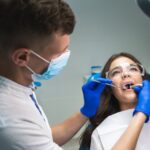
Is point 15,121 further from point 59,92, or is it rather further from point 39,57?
point 59,92

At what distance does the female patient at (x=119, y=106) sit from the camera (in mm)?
1495

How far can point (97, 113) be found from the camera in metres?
1.78

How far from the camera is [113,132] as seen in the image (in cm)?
159

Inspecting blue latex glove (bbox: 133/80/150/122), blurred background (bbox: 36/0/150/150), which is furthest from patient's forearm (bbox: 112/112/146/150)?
blurred background (bbox: 36/0/150/150)

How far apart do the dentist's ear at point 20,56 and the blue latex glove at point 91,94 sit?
72 centimetres

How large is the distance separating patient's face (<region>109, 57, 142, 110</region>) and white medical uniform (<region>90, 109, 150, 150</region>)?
0.27 feet

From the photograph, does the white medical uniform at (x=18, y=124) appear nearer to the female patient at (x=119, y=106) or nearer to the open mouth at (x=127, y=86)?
the female patient at (x=119, y=106)

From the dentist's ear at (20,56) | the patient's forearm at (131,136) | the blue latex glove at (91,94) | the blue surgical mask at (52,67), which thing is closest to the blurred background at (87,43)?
the blue latex glove at (91,94)

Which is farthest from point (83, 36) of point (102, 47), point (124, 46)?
point (124, 46)

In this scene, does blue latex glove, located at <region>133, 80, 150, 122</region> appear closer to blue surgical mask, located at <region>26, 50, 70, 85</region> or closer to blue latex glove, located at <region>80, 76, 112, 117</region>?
blue latex glove, located at <region>80, 76, 112, 117</region>

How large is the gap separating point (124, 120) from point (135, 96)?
6.7 inches

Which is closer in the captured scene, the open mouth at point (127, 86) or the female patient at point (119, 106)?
the female patient at point (119, 106)

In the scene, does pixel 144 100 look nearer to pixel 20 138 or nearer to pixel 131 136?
pixel 131 136

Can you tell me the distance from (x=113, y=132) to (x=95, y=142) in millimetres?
130
